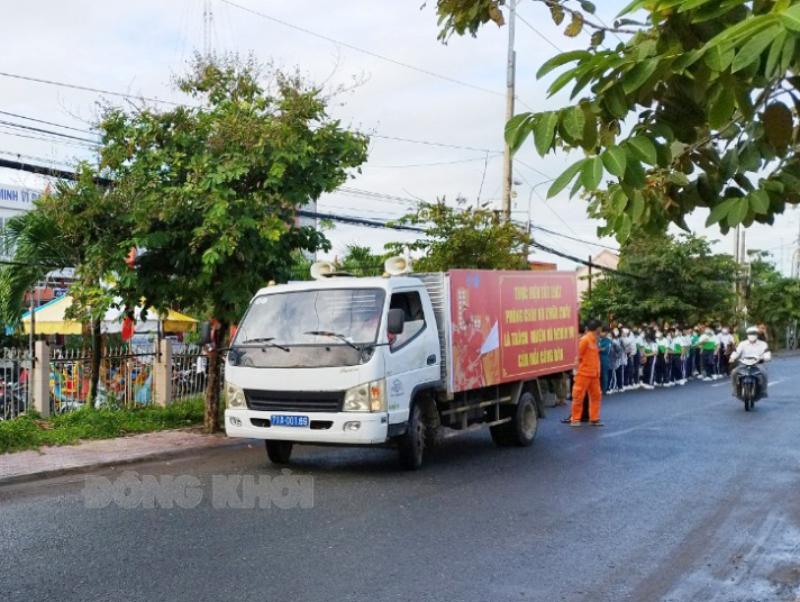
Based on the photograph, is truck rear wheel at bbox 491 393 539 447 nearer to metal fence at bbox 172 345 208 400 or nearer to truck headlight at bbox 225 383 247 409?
truck headlight at bbox 225 383 247 409

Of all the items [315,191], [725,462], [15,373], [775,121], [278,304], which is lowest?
[725,462]

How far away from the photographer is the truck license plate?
9875 mm

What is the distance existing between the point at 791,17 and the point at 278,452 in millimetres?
9181

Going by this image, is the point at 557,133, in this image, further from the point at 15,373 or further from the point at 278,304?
the point at 15,373

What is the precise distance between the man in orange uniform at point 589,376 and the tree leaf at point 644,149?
12.2 metres

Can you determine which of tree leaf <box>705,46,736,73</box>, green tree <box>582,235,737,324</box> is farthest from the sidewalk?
green tree <box>582,235,737,324</box>

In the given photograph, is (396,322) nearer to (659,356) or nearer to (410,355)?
(410,355)

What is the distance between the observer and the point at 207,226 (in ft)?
40.7

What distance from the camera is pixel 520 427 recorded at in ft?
41.8

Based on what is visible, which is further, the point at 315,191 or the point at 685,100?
the point at 315,191

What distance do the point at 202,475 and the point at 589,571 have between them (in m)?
5.38

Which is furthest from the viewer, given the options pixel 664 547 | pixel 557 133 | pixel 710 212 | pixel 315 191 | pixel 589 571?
pixel 315 191

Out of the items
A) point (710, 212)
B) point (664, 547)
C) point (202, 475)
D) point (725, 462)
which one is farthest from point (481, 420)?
point (710, 212)

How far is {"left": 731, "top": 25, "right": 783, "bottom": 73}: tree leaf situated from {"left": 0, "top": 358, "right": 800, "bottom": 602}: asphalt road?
3879 millimetres
